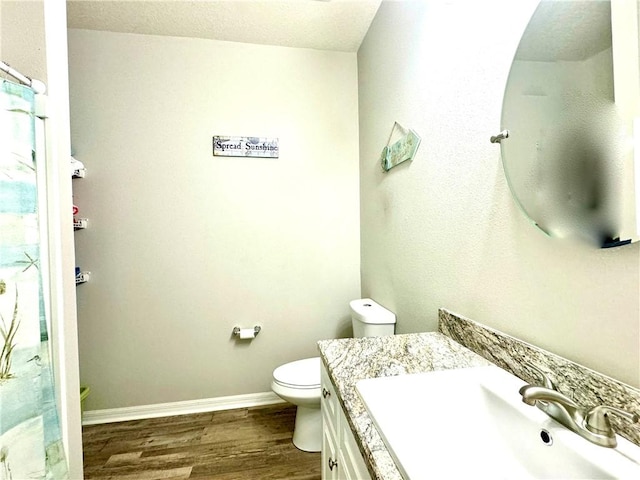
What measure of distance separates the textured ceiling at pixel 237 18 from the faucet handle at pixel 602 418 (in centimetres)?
211

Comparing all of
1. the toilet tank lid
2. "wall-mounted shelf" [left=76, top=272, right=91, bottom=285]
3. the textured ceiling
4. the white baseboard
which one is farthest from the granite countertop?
the textured ceiling

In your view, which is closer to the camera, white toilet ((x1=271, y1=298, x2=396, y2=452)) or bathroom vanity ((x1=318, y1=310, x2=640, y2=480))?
bathroom vanity ((x1=318, y1=310, x2=640, y2=480))

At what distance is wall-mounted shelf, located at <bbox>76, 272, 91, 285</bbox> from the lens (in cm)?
183

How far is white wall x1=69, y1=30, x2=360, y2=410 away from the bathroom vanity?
44.6 inches

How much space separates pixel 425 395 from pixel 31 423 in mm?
1253

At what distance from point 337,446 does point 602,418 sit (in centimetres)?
69

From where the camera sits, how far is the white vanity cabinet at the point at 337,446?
0.76m

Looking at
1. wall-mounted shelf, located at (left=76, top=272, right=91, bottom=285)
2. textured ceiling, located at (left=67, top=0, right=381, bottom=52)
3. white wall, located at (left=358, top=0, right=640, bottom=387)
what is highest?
textured ceiling, located at (left=67, top=0, right=381, bottom=52)

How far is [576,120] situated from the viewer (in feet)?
2.20

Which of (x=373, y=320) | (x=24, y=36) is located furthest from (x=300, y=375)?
(x=24, y=36)

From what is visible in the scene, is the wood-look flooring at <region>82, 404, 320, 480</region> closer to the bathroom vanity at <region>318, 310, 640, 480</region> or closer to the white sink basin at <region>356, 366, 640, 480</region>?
the bathroom vanity at <region>318, 310, 640, 480</region>

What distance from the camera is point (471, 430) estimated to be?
2.44 ft

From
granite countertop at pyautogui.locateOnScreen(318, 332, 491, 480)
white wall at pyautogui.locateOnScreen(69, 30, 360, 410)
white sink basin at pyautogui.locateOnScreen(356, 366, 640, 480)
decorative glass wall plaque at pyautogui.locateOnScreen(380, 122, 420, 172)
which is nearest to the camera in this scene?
white sink basin at pyautogui.locateOnScreen(356, 366, 640, 480)

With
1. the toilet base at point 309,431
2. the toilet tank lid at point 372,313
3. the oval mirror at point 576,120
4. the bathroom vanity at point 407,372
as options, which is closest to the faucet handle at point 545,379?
the bathroom vanity at point 407,372
